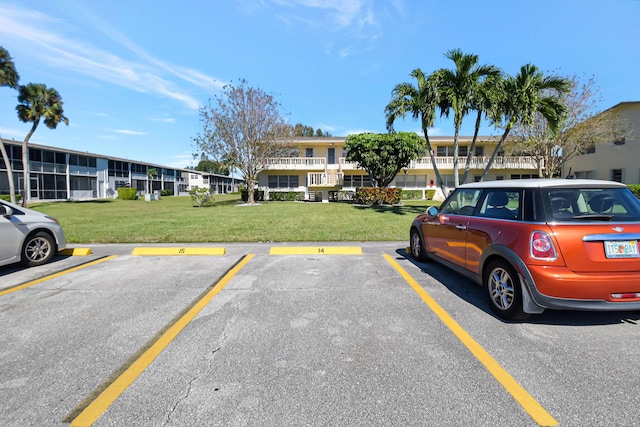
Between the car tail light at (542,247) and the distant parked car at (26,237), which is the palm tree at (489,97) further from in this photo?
the distant parked car at (26,237)

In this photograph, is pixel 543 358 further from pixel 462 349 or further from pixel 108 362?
pixel 108 362

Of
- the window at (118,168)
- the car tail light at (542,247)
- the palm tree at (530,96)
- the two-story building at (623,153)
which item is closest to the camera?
the car tail light at (542,247)

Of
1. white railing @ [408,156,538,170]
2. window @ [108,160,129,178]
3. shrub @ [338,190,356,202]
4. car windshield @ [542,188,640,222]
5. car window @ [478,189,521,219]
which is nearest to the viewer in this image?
car windshield @ [542,188,640,222]

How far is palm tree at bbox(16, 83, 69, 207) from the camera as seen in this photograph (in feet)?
79.6

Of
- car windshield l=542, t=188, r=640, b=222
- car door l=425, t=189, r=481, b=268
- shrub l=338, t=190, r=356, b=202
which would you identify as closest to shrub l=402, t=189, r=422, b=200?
shrub l=338, t=190, r=356, b=202

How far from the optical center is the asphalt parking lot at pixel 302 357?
6.97ft

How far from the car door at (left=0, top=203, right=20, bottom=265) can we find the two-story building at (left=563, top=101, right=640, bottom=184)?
28.9m

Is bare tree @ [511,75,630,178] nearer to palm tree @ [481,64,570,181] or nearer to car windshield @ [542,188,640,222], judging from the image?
palm tree @ [481,64,570,181]

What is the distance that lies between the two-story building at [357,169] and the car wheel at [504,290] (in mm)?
24810

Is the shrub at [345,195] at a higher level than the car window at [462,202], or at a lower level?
higher

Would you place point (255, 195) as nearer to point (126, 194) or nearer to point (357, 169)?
point (357, 169)

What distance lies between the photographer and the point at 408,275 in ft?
17.8

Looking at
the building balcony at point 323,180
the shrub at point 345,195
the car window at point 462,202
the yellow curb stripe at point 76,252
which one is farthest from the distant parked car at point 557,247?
the shrub at point 345,195

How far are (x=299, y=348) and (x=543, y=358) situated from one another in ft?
7.35
